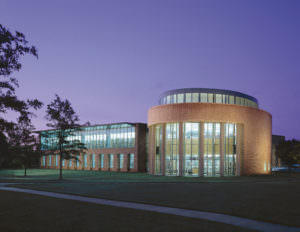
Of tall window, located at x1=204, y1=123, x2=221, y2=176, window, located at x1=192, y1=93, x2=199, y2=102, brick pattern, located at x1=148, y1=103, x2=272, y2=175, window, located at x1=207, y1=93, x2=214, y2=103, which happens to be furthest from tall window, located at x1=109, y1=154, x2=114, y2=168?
tall window, located at x1=204, y1=123, x2=221, y2=176

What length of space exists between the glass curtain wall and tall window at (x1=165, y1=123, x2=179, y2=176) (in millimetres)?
7041

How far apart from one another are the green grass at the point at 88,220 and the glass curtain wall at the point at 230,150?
33130 mm

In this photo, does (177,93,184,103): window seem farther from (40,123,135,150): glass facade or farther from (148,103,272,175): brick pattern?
(40,123,135,150): glass facade

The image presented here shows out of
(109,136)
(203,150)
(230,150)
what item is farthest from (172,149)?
(109,136)

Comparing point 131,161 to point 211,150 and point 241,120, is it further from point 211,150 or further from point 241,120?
point 241,120

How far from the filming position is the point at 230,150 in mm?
46938

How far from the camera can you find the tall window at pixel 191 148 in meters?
45.4

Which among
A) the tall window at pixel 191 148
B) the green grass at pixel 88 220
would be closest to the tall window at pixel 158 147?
the tall window at pixel 191 148

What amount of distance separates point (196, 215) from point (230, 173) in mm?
35031

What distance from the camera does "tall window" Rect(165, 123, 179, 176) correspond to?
46562 millimetres

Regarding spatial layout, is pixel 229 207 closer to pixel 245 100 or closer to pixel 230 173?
pixel 230 173

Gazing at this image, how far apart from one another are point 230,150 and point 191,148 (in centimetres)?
602

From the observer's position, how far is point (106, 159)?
7006 cm

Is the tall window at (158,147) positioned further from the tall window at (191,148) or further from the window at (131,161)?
the window at (131,161)
